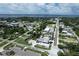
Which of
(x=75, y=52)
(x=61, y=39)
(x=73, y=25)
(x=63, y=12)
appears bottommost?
(x=75, y=52)

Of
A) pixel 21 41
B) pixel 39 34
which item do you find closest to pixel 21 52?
pixel 21 41

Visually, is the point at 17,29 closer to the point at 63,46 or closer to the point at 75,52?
the point at 63,46

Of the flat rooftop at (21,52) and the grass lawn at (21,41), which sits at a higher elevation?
the grass lawn at (21,41)

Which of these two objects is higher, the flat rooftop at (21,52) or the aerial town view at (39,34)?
the aerial town view at (39,34)

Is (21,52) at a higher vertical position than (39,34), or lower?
lower

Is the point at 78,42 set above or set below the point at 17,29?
below

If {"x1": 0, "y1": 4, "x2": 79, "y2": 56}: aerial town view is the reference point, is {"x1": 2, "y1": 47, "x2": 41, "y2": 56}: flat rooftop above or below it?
below

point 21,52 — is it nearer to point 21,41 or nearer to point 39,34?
point 21,41

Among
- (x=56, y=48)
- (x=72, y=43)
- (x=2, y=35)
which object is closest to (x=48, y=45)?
(x=56, y=48)
